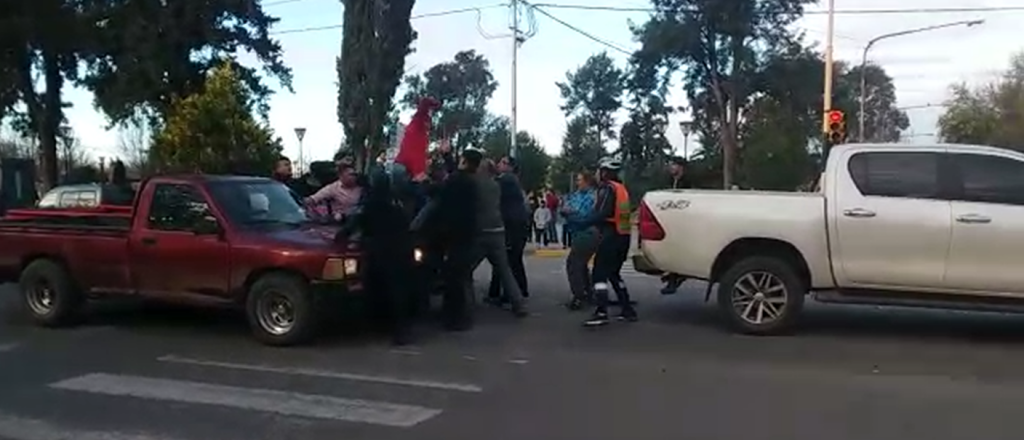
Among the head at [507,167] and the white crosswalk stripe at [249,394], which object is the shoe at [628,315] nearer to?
the head at [507,167]

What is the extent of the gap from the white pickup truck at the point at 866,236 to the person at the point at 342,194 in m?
3.56

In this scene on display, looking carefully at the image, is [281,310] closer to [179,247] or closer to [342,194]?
[179,247]

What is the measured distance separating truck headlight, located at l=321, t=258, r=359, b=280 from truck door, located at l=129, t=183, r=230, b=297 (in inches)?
40.7

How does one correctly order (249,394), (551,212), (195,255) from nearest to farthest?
(249,394)
(195,255)
(551,212)

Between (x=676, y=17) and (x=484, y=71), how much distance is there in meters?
34.9

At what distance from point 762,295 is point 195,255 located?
5.30 meters

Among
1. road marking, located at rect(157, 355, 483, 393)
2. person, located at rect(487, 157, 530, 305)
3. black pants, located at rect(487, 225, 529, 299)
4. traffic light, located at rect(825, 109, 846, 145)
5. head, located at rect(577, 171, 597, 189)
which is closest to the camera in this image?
road marking, located at rect(157, 355, 483, 393)

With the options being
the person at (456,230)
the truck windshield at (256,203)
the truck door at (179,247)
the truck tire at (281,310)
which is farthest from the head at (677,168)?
the truck door at (179,247)

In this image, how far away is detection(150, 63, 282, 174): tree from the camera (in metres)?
31.3

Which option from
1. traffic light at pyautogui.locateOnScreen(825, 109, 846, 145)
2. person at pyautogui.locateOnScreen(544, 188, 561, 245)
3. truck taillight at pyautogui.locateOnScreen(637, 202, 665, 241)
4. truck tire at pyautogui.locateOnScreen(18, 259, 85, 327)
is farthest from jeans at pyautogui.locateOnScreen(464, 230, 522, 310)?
person at pyautogui.locateOnScreen(544, 188, 561, 245)

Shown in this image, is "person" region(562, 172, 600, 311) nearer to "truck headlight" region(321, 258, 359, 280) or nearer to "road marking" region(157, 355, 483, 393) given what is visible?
"truck headlight" region(321, 258, 359, 280)

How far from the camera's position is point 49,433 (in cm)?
690

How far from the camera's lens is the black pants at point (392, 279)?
32.4 feet

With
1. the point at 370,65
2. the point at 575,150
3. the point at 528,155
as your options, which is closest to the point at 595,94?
the point at 575,150
